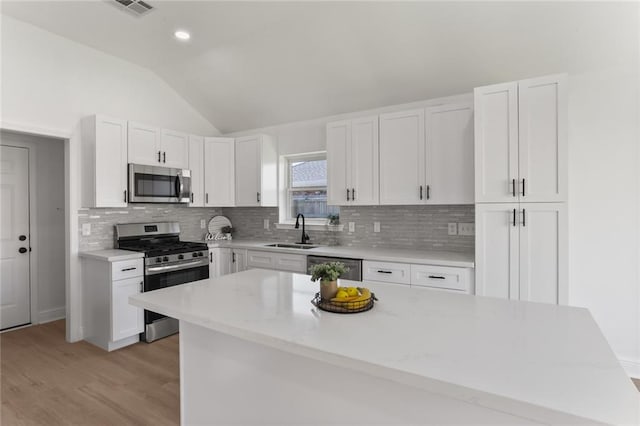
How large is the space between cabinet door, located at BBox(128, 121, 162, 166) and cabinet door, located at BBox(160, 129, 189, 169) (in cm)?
7

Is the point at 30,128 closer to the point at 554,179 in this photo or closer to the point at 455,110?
the point at 455,110

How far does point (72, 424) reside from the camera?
2.30 meters

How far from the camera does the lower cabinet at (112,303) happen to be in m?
3.45

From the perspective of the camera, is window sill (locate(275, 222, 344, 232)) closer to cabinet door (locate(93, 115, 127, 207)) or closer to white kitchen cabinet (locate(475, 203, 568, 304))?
white kitchen cabinet (locate(475, 203, 568, 304))

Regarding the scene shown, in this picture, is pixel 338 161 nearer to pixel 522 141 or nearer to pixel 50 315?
pixel 522 141

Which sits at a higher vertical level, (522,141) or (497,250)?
(522,141)

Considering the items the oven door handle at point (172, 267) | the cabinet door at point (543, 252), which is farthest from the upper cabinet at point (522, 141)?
the oven door handle at point (172, 267)

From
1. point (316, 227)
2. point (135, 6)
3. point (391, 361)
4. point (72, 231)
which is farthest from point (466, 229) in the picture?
point (72, 231)

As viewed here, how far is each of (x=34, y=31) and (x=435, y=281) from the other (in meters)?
4.45

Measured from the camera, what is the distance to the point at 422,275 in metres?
3.15

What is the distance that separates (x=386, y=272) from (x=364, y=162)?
46.3 inches

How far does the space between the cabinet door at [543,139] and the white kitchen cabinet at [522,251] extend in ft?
0.44

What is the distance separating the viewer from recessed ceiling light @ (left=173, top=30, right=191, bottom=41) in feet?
11.5

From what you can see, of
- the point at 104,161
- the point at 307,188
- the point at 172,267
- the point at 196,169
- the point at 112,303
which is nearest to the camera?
the point at 112,303
